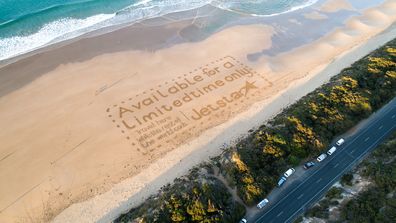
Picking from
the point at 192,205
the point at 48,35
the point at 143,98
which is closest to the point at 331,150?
the point at 192,205

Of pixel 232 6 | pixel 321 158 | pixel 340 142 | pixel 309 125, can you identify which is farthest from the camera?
pixel 232 6

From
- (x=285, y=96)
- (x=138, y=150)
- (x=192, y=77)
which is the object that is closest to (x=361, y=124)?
(x=285, y=96)

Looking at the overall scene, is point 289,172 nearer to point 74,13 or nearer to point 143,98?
point 143,98

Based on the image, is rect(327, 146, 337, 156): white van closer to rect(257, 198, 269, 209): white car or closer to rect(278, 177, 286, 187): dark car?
rect(278, 177, 286, 187): dark car

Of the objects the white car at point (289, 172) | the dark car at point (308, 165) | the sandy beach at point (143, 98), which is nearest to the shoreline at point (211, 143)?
the sandy beach at point (143, 98)

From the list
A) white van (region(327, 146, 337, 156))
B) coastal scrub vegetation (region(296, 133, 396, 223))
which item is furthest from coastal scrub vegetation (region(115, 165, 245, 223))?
white van (region(327, 146, 337, 156))
